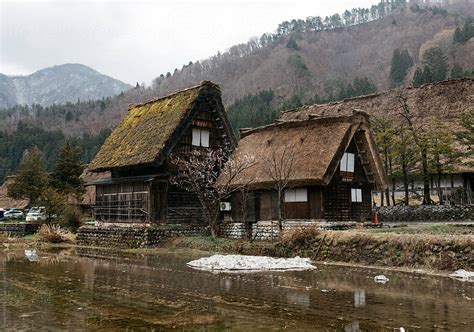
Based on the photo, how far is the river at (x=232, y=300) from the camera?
28.2 feet

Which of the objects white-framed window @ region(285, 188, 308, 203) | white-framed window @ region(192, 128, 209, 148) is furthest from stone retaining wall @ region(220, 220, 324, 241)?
white-framed window @ region(192, 128, 209, 148)

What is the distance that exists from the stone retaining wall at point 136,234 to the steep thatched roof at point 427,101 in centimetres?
1483

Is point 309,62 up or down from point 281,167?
up

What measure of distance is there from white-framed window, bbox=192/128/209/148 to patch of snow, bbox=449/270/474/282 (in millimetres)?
19036

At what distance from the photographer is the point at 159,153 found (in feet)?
89.7

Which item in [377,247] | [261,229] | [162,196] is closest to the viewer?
[377,247]

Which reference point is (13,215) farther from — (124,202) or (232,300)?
(232,300)

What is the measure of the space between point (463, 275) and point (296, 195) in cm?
1110

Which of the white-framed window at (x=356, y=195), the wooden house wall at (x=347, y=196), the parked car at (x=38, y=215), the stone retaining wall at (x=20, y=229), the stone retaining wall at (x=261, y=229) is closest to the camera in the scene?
the stone retaining wall at (x=261, y=229)

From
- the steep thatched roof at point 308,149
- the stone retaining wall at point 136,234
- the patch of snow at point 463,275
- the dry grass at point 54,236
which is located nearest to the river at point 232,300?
the patch of snow at point 463,275

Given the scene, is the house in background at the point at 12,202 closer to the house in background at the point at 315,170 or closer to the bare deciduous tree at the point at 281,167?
the house in background at the point at 315,170

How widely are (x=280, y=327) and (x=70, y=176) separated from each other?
39.8m

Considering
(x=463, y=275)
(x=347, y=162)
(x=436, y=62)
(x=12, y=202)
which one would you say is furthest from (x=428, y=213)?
(x=436, y=62)

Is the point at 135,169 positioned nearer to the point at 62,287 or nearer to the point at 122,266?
the point at 122,266
